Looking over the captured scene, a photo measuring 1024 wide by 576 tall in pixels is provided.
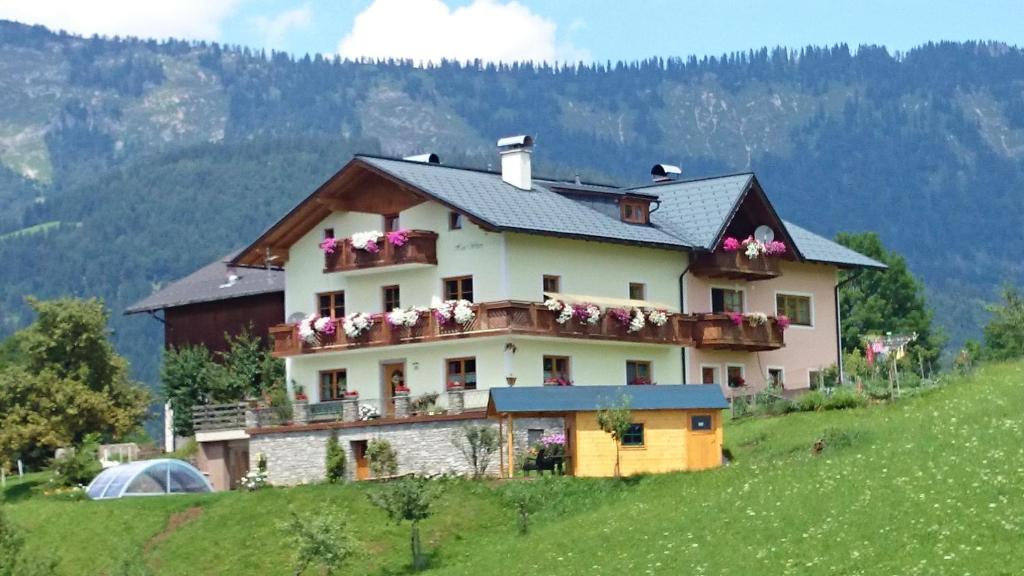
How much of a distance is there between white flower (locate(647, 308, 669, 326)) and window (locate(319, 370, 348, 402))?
32.3 ft

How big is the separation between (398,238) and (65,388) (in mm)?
15765

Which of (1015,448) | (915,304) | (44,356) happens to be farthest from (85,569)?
(915,304)

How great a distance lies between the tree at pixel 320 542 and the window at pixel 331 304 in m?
19.5

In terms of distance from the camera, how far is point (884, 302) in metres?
118

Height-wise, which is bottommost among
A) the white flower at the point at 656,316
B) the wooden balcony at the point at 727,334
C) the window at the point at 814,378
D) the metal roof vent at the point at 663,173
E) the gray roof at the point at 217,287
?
the window at the point at 814,378

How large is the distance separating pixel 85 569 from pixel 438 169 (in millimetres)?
18478

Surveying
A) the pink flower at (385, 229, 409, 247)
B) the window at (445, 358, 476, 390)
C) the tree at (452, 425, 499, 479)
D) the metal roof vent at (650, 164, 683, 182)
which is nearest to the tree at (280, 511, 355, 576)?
the tree at (452, 425, 499, 479)

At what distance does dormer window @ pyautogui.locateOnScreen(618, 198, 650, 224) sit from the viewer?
228ft

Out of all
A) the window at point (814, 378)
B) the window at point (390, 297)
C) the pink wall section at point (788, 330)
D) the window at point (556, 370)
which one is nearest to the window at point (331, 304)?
the window at point (390, 297)

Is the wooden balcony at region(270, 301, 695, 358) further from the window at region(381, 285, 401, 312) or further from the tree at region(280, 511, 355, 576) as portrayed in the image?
the tree at region(280, 511, 355, 576)

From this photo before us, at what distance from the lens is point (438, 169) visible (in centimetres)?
6838

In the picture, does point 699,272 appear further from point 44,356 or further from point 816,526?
point 816,526

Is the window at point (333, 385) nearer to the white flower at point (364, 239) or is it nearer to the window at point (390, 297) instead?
the window at point (390, 297)

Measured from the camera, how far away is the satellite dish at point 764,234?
232 ft
